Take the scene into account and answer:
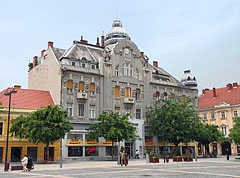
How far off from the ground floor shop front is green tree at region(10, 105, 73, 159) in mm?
2423

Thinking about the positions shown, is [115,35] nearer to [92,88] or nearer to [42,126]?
[92,88]

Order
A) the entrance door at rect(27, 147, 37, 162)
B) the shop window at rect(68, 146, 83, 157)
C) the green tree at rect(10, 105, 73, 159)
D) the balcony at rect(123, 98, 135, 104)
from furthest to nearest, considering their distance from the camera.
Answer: the balcony at rect(123, 98, 135, 104) → the shop window at rect(68, 146, 83, 157) → the entrance door at rect(27, 147, 37, 162) → the green tree at rect(10, 105, 73, 159)

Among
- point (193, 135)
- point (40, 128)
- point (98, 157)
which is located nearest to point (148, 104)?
point (193, 135)

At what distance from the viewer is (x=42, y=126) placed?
34.8m

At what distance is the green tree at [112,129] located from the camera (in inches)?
1569

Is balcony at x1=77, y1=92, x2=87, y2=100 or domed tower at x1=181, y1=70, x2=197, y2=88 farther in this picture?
domed tower at x1=181, y1=70, x2=197, y2=88

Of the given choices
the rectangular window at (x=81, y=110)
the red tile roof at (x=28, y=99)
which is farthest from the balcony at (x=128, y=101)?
the red tile roof at (x=28, y=99)

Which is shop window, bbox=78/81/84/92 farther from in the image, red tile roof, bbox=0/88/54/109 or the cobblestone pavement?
the cobblestone pavement

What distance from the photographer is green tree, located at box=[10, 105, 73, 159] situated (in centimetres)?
3428

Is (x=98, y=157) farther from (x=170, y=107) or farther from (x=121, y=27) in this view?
(x=121, y=27)

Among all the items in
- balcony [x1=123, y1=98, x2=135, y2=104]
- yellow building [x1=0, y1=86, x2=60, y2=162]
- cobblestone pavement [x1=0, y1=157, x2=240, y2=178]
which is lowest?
cobblestone pavement [x1=0, y1=157, x2=240, y2=178]

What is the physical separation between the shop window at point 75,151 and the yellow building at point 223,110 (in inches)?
1143

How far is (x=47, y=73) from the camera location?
156 feet

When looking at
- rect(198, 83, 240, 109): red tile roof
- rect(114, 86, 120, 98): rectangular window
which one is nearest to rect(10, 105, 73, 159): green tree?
rect(114, 86, 120, 98): rectangular window
